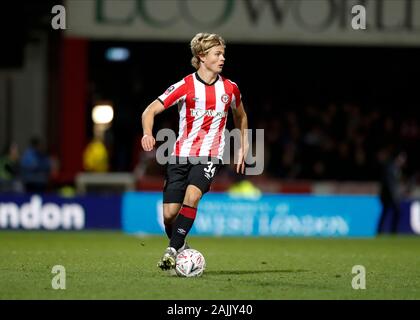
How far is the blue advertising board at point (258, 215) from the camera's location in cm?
2023

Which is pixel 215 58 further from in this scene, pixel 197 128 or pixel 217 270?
pixel 217 270

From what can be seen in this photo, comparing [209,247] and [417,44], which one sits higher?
[417,44]

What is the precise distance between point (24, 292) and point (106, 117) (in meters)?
18.1

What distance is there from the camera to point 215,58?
10.1 metres

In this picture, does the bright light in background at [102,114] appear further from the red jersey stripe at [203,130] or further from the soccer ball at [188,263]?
the soccer ball at [188,263]

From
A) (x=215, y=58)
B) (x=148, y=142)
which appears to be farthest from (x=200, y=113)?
(x=148, y=142)

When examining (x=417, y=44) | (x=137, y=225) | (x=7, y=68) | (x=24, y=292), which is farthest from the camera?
(x=7, y=68)

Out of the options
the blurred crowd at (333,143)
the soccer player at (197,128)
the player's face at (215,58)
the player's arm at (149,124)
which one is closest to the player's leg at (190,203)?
the soccer player at (197,128)

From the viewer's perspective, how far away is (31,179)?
21.6 meters

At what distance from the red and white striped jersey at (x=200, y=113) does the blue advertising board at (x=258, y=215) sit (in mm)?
9885
